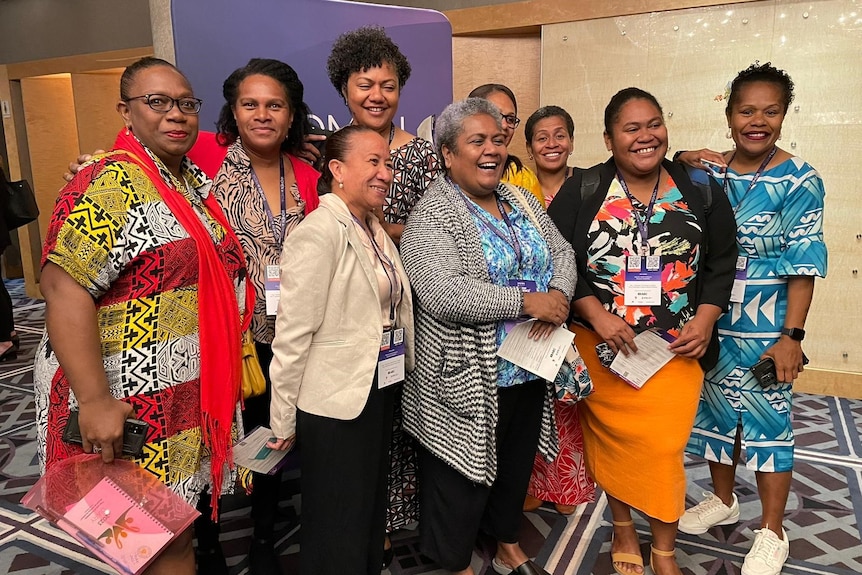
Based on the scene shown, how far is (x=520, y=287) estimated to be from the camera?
215 cm

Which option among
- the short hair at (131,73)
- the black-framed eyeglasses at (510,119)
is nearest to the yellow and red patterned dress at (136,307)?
the short hair at (131,73)

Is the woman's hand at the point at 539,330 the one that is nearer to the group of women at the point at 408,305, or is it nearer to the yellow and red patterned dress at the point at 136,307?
the group of women at the point at 408,305

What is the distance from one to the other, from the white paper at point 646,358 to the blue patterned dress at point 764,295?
0.43 meters

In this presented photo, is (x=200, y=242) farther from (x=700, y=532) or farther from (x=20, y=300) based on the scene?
(x=20, y=300)

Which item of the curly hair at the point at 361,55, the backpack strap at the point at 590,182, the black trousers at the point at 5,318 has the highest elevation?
the curly hair at the point at 361,55

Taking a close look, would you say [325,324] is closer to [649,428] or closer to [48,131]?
[649,428]

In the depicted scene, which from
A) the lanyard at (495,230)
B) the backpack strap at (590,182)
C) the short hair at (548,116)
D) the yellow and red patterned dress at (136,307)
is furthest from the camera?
the short hair at (548,116)

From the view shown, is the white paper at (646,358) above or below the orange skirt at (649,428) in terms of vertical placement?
above

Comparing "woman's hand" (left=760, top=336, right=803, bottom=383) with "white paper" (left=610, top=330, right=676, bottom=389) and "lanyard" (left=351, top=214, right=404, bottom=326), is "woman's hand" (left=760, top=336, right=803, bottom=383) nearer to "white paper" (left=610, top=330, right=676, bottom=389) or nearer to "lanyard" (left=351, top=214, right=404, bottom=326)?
"white paper" (left=610, top=330, right=676, bottom=389)

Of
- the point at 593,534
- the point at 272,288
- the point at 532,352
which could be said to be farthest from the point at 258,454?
the point at 593,534

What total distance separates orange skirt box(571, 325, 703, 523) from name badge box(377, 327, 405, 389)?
0.83 meters

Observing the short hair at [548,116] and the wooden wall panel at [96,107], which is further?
the wooden wall panel at [96,107]

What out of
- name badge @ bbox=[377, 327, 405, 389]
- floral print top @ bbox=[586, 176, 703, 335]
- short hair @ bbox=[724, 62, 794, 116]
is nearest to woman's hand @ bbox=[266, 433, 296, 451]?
name badge @ bbox=[377, 327, 405, 389]

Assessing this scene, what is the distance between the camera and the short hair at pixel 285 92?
2297 mm
